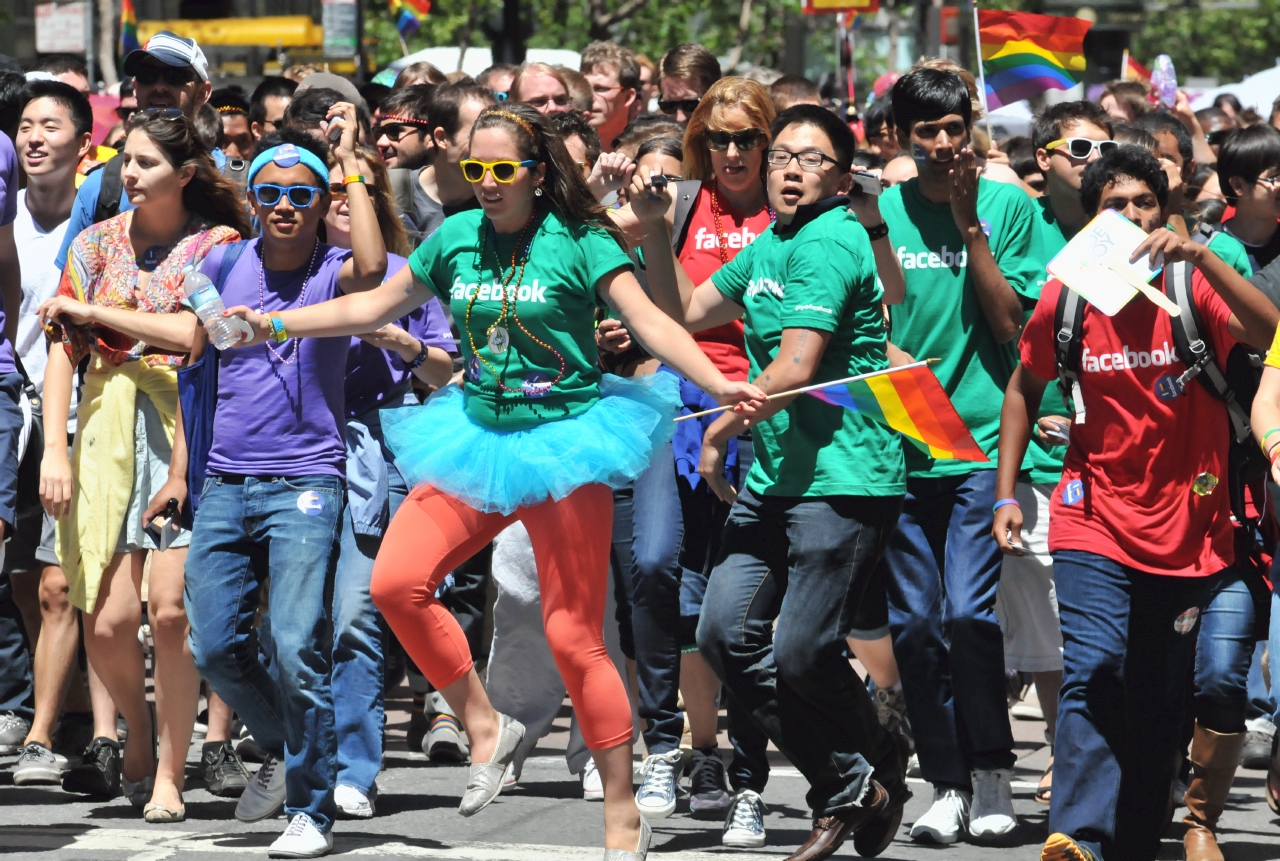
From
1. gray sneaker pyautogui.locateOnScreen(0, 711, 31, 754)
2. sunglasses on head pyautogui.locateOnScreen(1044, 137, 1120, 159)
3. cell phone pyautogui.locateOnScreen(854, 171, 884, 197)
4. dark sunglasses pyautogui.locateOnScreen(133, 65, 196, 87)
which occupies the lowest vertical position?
gray sneaker pyautogui.locateOnScreen(0, 711, 31, 754)

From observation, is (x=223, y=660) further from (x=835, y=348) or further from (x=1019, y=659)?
(x=1019, y=659)

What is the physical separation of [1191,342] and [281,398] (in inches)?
110

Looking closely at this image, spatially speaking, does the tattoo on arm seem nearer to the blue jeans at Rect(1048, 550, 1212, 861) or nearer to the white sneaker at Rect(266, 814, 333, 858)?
the blue jeans at Rect(1048, 550, 1212, 861)

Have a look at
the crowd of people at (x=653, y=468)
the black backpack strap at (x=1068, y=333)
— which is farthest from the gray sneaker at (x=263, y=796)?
the black backpack strap at (x=1068, y=333)

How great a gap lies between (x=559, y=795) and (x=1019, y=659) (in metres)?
1.74

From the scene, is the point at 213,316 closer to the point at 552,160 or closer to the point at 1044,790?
the point at 552,160

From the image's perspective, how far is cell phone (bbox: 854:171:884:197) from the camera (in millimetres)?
6015

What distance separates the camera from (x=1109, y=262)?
5238mm

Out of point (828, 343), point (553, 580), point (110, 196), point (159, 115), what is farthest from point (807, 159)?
point (110, 196)

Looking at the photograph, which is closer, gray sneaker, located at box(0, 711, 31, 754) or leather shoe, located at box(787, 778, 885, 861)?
leather shoe, located at box(787, 778, 885, 861)

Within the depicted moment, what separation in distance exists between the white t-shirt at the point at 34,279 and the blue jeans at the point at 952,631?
330 cm

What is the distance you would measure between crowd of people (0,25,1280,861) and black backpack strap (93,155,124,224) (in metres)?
0.01

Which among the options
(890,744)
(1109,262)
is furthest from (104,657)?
(1109,262)

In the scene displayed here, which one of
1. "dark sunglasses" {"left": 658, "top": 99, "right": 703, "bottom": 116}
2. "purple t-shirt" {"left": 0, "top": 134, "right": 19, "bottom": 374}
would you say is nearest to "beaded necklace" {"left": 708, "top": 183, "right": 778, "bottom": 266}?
"purple t-shirt" {"left": 0, "top": 134, "right": 19, "bottom": 374}
